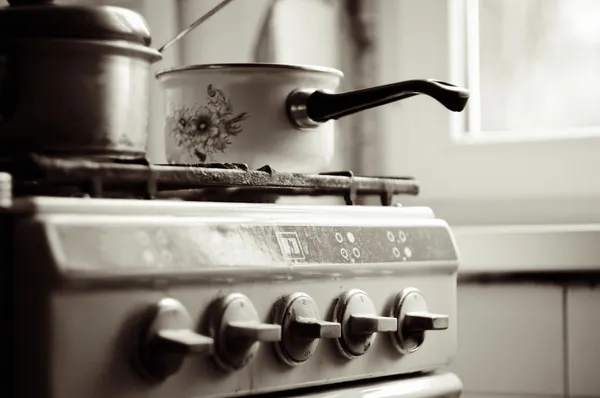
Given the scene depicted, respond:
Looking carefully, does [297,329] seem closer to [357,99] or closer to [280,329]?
[280,329]

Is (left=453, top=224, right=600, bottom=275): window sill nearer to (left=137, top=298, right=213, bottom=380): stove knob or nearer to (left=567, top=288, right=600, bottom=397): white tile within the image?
(left=567, top=288, right=600, bottom=397): white tile

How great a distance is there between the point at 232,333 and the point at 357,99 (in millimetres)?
312

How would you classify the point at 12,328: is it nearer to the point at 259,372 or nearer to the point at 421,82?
the point at 259,372

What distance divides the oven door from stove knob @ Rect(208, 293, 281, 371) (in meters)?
0.10

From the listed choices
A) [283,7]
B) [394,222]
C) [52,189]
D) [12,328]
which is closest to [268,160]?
[394,222]

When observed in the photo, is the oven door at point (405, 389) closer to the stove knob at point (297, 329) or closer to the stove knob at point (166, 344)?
the stove knob at point (297, 329)

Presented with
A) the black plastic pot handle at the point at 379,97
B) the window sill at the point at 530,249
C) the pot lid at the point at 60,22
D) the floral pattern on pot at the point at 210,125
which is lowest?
the window sill at the point at 530,249

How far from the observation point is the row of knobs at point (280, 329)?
2.04 feet

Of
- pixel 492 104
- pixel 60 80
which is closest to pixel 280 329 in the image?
pixel 60 80

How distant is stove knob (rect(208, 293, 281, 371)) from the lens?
25.9 inches

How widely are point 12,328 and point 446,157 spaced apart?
0.83 metres

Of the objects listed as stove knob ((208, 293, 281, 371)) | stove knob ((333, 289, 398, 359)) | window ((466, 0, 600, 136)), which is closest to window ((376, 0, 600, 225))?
window ((466, 0, 600, 136))

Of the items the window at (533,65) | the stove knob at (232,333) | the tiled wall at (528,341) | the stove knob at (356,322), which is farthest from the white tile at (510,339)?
the stove knob at (232,333)

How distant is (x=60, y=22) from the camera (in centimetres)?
76
